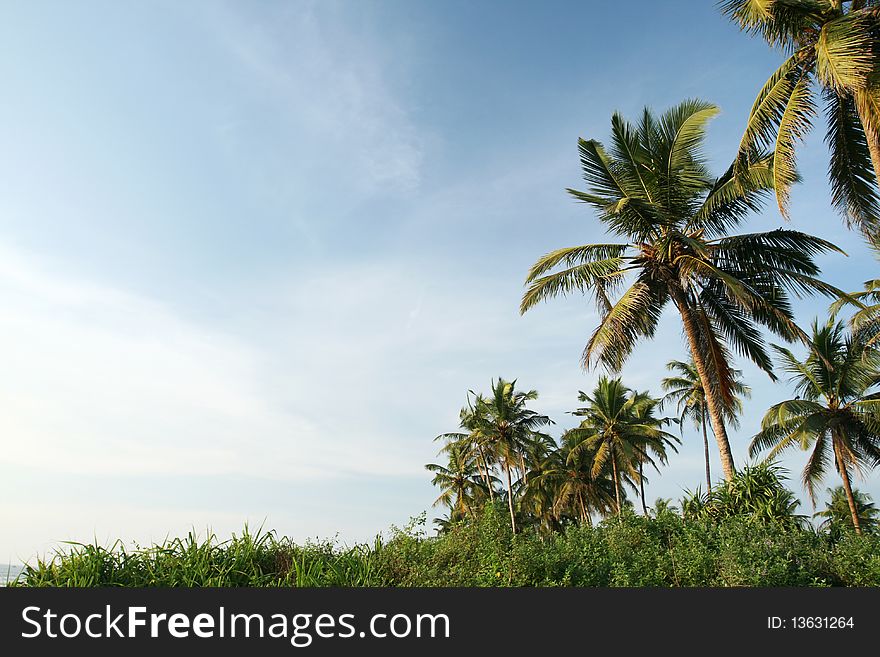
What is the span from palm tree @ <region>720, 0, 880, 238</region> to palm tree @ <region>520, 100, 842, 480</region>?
1.65 metres

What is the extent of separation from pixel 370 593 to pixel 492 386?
29019 mm

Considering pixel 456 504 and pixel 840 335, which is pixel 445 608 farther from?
pixel 456 504

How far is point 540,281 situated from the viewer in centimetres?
1580

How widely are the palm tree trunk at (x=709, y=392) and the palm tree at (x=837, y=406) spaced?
10.9 meters

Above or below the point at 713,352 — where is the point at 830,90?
above

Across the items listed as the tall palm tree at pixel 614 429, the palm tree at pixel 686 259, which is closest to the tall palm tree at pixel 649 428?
the tall palm tree at pixel 614 429

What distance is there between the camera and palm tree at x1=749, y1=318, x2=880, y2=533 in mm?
22688

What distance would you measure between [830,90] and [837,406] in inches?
641

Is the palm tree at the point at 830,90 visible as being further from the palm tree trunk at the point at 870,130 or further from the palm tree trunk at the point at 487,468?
the palm tree trunk at the point at 487,468

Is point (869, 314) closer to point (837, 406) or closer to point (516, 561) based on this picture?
point (837, 406)

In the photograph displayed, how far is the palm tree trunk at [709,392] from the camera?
1371 centimetres

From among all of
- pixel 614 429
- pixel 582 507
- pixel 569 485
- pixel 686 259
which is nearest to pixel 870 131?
pixel 686 259

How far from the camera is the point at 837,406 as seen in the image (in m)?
23.7

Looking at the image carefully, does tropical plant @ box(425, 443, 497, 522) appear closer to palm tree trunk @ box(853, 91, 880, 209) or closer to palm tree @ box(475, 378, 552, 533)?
palm tree @ box(475, 378, 552, 533)
